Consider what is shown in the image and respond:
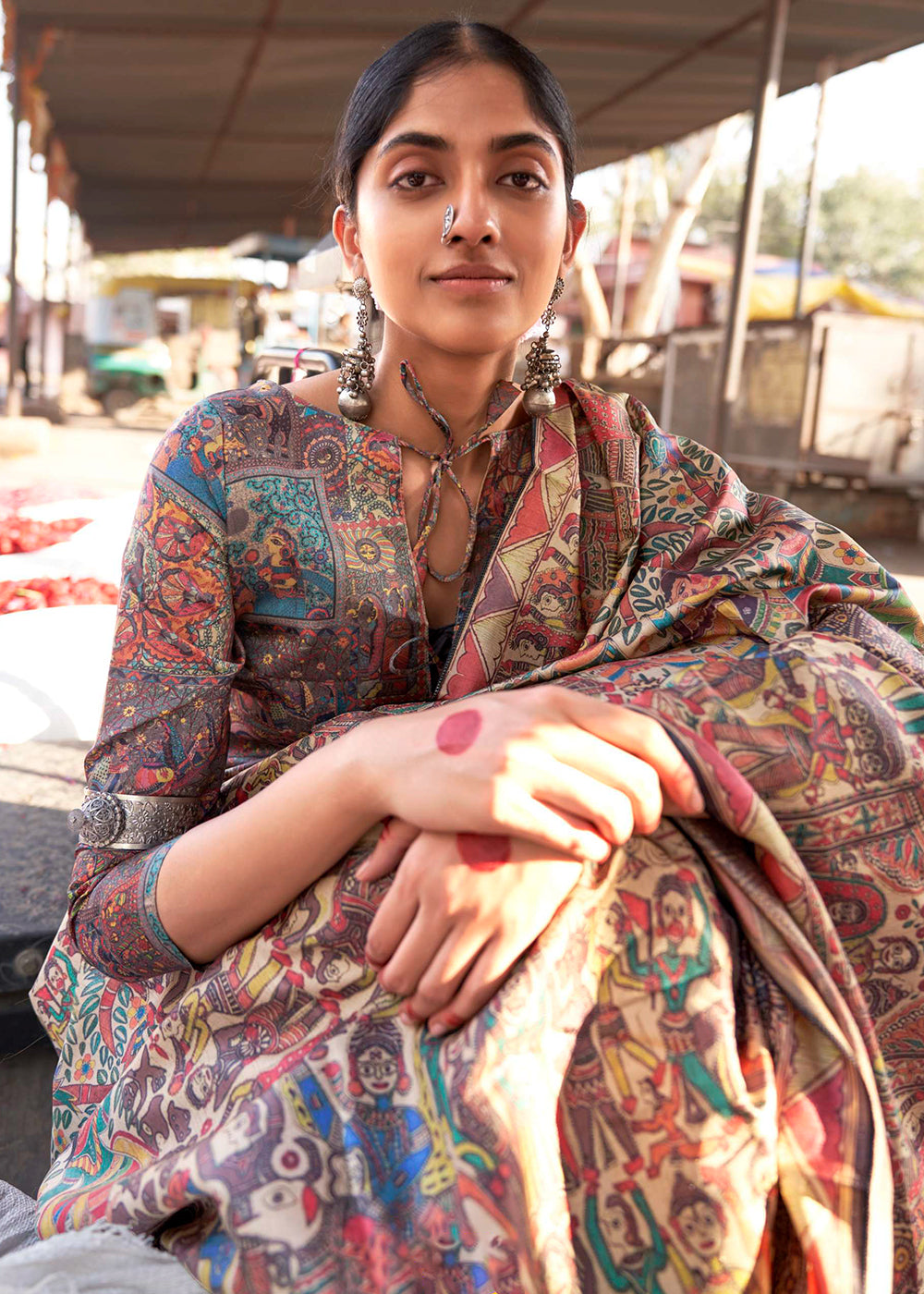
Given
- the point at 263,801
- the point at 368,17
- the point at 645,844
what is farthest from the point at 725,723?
the point at 368,17

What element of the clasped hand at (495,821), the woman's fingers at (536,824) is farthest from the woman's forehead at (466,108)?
the woman's fingers at (536,824)

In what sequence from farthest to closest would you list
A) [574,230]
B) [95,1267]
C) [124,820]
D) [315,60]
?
[315,60] → [574,230] → [124,820] → [95,1267]

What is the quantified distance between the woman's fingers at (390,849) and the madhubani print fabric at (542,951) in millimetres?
23

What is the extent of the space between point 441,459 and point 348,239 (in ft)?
1.24

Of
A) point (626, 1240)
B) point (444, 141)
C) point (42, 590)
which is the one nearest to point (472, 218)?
point (444, 141)

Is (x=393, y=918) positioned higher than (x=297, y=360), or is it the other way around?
(x=297, y=360)

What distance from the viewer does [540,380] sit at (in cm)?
166

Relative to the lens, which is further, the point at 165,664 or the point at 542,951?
the point at 165,664

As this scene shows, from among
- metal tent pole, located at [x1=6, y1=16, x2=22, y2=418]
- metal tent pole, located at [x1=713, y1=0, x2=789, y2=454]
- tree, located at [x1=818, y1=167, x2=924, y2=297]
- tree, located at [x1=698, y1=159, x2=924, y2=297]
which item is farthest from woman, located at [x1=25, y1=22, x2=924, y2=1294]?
tree, located at [x1=818, y1=167, x2=924, y2=297]

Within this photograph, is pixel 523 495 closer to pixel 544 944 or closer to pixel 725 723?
pixel 725 723

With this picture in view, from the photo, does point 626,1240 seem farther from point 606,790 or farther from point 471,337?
point 471,337

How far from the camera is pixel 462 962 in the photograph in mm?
1064

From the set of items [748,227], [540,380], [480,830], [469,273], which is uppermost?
[748,227]

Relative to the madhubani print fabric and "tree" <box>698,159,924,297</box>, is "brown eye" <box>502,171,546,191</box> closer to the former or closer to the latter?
the madhubani print fabric
